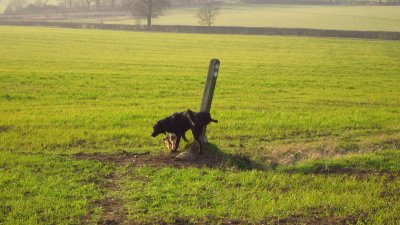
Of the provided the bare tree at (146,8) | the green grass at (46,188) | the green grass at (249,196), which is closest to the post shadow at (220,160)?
the green grass at (249,196)

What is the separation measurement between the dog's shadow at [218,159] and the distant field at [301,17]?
7548 cm

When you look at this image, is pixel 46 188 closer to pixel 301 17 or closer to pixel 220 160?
pixel 220 160

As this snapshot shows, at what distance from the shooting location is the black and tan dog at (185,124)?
9594 mm

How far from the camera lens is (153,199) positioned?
7.29 meters

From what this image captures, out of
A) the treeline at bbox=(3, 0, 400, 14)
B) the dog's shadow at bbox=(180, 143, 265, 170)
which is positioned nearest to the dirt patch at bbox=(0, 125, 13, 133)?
the dog's shadow at bbox=(180, 143, 265, 170)

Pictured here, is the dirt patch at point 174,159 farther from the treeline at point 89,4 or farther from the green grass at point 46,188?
the treeline at point 89,4

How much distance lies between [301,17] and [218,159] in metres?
101

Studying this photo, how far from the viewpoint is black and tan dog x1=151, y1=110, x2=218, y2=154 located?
9594 millimetres

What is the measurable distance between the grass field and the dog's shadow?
5 cm

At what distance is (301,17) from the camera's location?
10625 cm

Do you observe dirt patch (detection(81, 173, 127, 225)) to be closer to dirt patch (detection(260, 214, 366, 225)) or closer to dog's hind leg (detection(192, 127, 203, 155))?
dirt patch (detection(260, 214, 366, 225))

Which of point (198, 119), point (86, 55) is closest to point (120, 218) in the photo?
point (198, 119)

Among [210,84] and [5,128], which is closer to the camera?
[210,84]

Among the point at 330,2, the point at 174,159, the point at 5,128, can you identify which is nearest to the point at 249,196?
the point at 174,159
